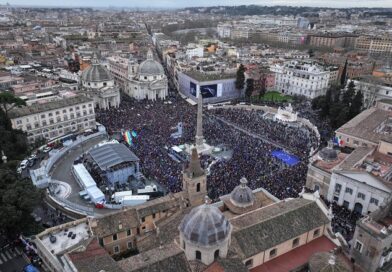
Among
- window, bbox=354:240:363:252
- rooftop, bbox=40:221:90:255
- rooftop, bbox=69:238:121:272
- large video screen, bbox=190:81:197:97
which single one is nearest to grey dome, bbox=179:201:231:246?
rooftop, bbox=69:238:121:272

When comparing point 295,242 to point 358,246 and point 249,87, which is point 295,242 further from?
point 249,87

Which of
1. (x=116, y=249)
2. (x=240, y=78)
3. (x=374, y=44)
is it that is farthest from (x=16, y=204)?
(x=374, y=44)

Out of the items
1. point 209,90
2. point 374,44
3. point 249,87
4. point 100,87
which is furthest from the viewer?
point 374,44

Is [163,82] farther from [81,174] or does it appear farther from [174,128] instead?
[81,174]

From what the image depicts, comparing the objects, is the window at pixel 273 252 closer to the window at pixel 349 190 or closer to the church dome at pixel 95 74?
the window at pixel 349 190

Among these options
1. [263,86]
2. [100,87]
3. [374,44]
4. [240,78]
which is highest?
[374,44]

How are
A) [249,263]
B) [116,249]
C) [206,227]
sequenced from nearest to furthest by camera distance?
[206,227], [249,263], [116,249]
